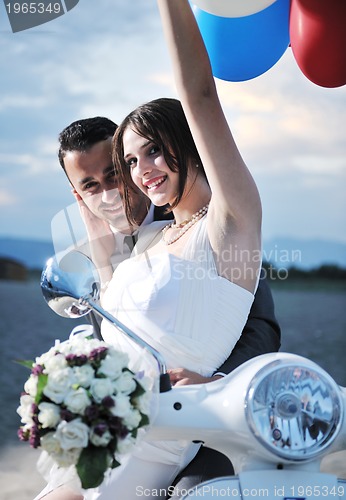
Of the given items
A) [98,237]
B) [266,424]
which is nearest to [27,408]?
[266,424]

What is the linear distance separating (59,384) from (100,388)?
2.7 inches

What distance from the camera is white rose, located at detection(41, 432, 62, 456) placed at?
1.24 meters

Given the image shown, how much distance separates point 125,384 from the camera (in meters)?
1.27

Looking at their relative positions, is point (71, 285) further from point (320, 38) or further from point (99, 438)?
point (320, 38)

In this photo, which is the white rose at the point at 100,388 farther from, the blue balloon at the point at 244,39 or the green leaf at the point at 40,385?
the blue balloon at the point at 244,39

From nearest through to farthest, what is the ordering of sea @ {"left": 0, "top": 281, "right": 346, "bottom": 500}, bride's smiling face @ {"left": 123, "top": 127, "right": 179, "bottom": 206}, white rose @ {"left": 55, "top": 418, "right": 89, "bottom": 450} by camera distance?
1. white rose @ {"left": 55, "top": 418, "right": 89, "bottom": 450}
2. bride's smiling face @ {"left": 123, "top": 127, "right": 179, "bottom": 206}
3. sea @ {"left": 0, "top": 281, "right": 346, "bottom": 500}

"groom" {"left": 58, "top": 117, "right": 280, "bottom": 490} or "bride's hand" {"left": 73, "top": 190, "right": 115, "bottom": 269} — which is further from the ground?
"groom" {"left": 58, "top": 117, "right": 280, "bottom": 490}

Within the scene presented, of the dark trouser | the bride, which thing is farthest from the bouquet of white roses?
the dark trouser

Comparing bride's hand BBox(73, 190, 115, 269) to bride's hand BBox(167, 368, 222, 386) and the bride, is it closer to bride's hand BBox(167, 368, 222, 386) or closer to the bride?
the bride

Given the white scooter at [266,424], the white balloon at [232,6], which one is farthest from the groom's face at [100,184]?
the white scooter at [266,424]

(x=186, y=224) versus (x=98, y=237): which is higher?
(x=186, y=224)

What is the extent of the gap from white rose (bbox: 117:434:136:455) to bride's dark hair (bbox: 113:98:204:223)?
2.91 ft

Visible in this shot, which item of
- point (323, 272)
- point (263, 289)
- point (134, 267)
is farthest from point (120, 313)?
point (323, 272)

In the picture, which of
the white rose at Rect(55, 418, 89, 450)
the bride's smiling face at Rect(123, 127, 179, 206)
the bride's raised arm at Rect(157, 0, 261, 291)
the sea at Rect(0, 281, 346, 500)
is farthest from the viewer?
the sea at Rect(0, 281, 346, 500)
